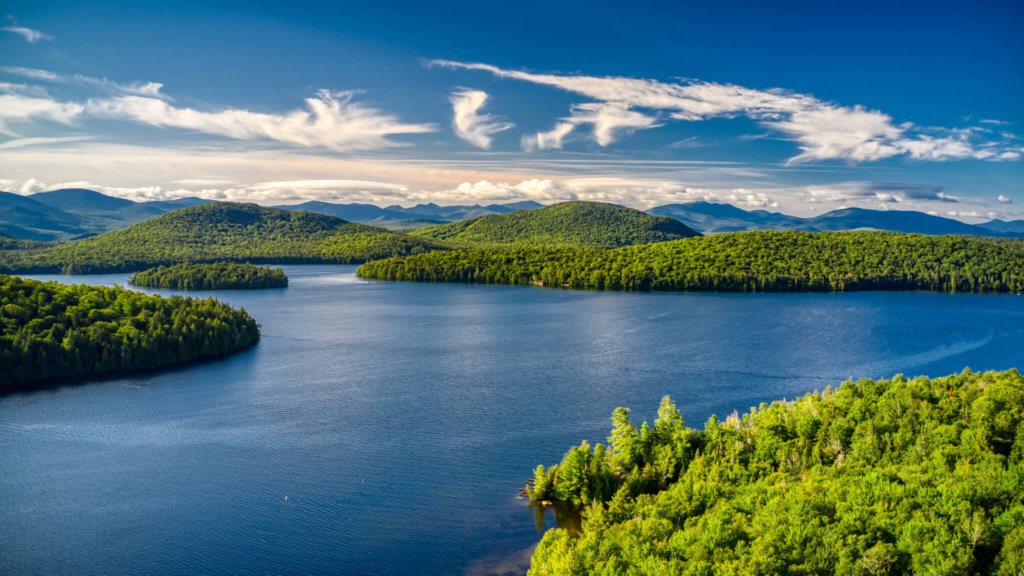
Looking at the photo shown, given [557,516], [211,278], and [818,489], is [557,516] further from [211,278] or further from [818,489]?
[211,278]

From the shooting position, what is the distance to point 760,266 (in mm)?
146750

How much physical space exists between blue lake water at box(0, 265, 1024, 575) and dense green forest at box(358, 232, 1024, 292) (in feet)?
131

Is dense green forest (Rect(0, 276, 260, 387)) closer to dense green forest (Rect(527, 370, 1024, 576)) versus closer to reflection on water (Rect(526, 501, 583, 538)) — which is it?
reflection on water (Rect(526, 501, 583, 538))

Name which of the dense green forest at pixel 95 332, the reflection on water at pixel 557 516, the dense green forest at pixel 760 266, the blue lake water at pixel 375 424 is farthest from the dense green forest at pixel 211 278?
the reflection on water at pixel 557 516

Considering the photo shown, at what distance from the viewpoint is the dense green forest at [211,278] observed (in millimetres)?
146250

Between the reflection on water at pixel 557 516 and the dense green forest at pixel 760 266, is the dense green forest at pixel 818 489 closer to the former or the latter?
the reflection on water at pixel 557 516

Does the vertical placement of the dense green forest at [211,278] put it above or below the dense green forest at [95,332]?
above

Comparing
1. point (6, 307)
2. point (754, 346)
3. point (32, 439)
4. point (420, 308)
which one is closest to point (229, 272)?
point (420, 308)

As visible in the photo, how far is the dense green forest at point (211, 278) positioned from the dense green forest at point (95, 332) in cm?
7090

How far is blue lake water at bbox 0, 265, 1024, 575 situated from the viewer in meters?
31.6

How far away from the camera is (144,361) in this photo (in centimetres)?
6681

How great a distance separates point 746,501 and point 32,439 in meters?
48.4

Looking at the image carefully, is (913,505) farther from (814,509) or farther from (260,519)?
(260,519)

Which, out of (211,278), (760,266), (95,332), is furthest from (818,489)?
(211,278)
